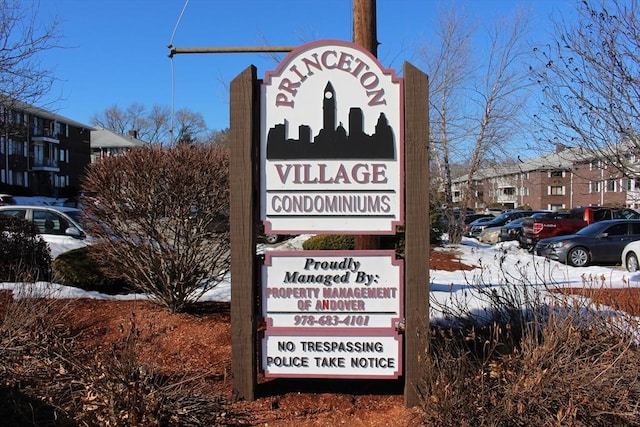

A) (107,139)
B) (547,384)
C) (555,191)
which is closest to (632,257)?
(547,384)

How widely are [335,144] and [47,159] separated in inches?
2457

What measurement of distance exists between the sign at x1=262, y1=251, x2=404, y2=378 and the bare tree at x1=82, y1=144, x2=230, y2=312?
1558mm

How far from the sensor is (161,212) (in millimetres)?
5535

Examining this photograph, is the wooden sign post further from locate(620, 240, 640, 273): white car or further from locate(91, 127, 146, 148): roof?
locate(91, 127, 146, 148): roof

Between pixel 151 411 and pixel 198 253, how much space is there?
2445 mm

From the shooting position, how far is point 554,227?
22453 millimetres

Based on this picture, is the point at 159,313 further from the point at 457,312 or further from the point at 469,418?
the point at 469,418

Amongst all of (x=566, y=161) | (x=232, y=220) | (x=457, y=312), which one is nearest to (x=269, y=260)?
(x=232, y=220)

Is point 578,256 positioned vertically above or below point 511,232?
below

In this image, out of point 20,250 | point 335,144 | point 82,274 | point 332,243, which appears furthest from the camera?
point 332,243

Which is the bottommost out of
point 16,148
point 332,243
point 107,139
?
point 332,243

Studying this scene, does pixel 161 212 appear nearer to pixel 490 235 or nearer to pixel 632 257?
pixel 632 257

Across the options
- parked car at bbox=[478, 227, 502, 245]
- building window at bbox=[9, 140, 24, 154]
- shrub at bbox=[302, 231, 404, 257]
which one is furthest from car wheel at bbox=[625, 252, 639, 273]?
building window at bbox=[9, 140, 24, 154]

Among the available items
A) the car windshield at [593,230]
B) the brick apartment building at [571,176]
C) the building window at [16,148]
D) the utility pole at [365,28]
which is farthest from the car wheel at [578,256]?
the building window at [16,148]
